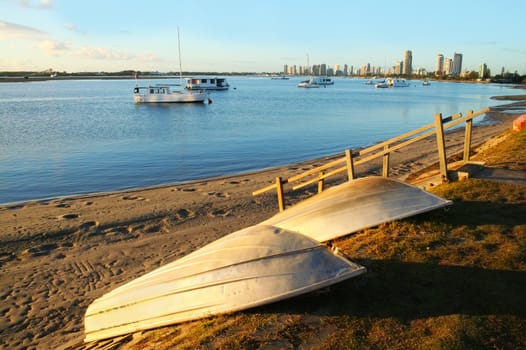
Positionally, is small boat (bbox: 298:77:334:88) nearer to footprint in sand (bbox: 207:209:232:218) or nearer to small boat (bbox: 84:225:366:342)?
footprint in sand (bbox: 207:209:232:218)

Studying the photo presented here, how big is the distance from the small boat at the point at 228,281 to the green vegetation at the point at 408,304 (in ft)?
0.61

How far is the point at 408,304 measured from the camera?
14.6 feet

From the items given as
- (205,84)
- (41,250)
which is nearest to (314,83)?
(205,84)

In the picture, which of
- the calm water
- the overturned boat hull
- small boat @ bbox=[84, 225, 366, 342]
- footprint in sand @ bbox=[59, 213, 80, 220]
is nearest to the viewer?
small boat @ bbox=[84, 225, 366, 342]

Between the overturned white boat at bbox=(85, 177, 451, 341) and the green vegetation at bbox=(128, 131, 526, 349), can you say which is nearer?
the green vegetation at bbox=(128, 131, 526, 349)

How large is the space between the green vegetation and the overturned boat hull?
0.24 meters

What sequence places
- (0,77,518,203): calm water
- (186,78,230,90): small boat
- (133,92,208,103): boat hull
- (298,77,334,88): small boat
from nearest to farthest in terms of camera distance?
(0,77,518,203): calm water < (133,92,208,103): boat hull < (186,78,230,90): small boat < (298,77,334,88): small boat

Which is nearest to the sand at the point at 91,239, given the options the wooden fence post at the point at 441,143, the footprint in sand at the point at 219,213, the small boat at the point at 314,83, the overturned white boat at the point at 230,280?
the footprint in sand at the point at 219,213

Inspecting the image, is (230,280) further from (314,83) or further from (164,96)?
(314,83)

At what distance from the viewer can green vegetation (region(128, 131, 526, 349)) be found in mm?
3909

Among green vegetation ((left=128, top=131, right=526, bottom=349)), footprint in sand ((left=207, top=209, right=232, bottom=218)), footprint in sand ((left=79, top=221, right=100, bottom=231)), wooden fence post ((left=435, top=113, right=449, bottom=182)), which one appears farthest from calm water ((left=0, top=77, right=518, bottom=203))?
green vegetation ((left=128, top=131, right=526, bottom=349))

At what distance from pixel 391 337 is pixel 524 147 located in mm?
10811

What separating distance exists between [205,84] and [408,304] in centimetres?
9881

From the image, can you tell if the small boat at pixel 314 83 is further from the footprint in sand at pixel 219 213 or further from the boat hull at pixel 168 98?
the footprint in sand at pixel 219 213
